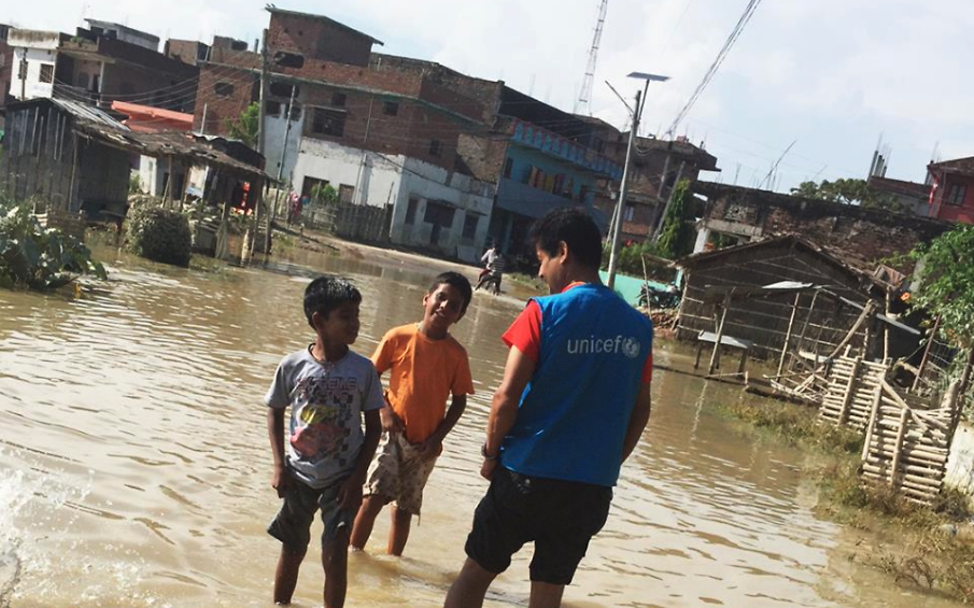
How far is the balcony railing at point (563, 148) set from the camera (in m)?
49.0

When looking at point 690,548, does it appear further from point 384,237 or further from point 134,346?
point 384,237

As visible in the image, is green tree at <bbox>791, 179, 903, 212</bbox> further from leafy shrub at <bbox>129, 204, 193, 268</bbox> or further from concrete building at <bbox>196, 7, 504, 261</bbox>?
leafy shrub at <bbox>129, 204, 193, 268</bbox>

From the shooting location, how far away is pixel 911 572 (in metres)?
6.74

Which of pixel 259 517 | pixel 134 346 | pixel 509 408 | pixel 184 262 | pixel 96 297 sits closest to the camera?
pixel 509 408

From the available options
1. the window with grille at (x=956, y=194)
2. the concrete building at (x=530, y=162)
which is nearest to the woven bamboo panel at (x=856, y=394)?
the concrete building at (x=530, y=162)

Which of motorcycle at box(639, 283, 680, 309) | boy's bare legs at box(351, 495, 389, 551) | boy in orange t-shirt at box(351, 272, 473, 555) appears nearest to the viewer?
boy in orange t-shirt at box(351, 272, 473, 555)

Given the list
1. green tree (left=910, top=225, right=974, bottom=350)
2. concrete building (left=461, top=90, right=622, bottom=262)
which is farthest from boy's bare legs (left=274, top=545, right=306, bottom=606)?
concrete building (left=461, top=90, right=622, bottom=262)

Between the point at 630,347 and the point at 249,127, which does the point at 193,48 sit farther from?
the point at 630,347

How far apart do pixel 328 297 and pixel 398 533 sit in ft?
6.25

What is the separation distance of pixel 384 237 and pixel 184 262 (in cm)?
2364

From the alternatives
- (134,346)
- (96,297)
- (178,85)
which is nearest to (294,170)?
(178,85)

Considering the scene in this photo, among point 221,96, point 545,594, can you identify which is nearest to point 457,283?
point 545,594

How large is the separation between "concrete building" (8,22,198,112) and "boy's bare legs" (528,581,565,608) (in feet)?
172

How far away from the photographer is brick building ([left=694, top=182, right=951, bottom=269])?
31.2 meters
